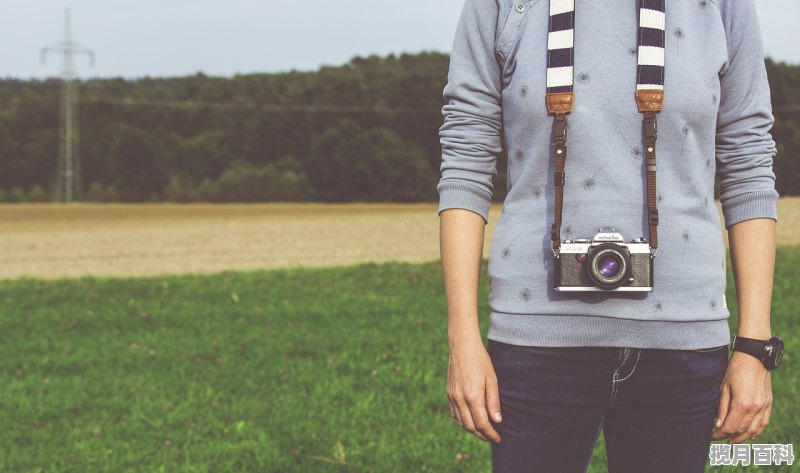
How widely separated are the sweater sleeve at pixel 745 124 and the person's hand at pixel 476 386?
0.51 meters

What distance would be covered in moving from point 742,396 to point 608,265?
36 cm

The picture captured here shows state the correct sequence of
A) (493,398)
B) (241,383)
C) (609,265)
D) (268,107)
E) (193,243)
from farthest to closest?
(268,107)
(193,243)
(241,383)
(493,398)
(609,265)

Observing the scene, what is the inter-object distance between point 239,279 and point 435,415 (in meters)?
6.39

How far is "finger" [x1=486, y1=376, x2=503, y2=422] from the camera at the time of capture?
1.42 metres

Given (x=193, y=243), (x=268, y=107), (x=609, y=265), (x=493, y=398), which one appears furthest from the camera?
(x=268, y=107)

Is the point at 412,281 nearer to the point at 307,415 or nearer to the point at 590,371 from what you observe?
the point at 307,415

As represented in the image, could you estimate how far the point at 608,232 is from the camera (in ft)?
4.45

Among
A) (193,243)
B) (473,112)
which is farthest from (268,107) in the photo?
(473,112)

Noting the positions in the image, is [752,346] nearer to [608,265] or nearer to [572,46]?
[608,265]

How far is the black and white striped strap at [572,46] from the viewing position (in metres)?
1.35

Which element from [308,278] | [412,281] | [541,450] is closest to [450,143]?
[541,450]

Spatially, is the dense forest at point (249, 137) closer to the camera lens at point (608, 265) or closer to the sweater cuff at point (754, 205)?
the sweater cuff at point (754, 205)

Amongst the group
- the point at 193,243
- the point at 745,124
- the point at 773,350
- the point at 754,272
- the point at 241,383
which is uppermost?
the point at 745,124

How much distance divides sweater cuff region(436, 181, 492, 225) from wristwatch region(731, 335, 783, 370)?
1.60 ft
